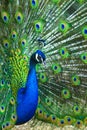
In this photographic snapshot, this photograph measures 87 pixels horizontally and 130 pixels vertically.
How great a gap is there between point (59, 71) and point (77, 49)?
28 centimetres

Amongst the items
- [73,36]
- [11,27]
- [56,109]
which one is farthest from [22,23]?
[56,109]

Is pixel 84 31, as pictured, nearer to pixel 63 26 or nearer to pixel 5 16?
pixel 63 26

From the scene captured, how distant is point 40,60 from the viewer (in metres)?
4.38

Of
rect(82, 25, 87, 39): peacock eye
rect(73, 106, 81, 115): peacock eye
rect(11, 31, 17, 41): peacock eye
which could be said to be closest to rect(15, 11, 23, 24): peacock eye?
rect(11, 31, 17, 41): peacock eye

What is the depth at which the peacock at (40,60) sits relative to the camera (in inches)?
179

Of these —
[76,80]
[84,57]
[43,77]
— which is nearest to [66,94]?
[76,80]

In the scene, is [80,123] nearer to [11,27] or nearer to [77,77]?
[77,77]

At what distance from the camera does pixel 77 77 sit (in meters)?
4.75

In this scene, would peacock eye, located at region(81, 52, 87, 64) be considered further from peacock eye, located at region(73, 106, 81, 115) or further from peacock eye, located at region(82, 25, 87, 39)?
peacock eye, located at region(73, 106, 81, 115)

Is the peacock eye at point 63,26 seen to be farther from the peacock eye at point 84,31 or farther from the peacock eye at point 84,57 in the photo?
the peacock eye at point 84,57

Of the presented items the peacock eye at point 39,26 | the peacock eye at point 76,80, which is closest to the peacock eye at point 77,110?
the peacock eye at point 76,80

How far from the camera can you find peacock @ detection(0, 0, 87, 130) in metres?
4.55

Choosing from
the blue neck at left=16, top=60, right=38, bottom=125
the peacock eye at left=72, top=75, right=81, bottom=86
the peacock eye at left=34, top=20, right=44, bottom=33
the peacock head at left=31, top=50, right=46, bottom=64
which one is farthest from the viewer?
the peacock eye at left=72, top=75, right=81, bottom=86

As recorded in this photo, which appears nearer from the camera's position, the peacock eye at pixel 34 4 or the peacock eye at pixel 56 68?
the peacock eye at pixel 34 4
